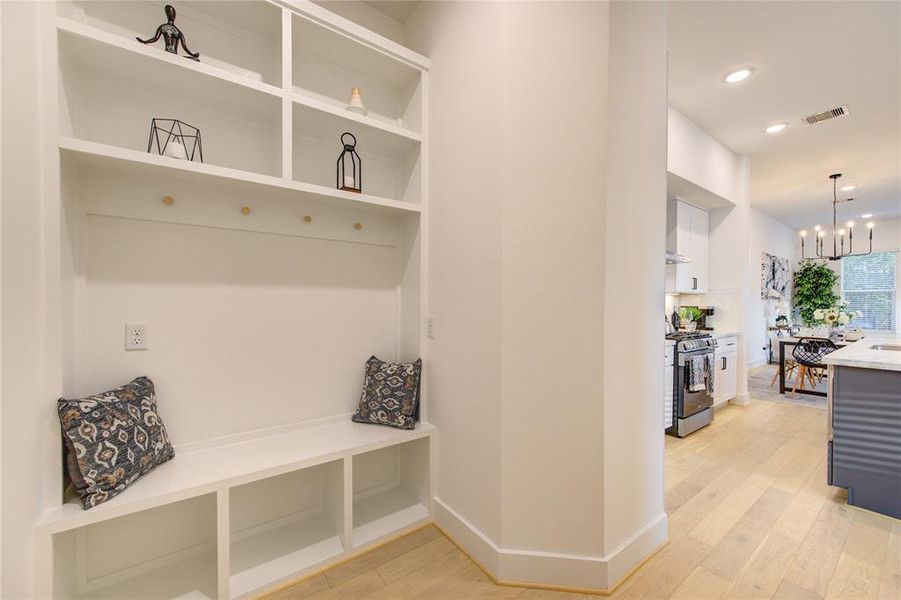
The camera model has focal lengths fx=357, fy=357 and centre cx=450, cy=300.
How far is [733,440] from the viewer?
3348 mm

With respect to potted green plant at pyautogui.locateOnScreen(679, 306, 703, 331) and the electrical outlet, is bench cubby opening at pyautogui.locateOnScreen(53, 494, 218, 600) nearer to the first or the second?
the electrical outlet

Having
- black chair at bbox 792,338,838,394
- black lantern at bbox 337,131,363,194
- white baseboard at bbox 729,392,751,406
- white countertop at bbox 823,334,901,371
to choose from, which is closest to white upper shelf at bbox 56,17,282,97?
black lantern at bbox 337,131,363,194

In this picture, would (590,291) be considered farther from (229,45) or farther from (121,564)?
(121,564)

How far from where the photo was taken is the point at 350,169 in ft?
7.20

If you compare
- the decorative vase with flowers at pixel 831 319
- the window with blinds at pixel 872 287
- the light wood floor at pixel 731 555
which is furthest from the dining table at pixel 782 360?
the window with blinds at pixel 872 287

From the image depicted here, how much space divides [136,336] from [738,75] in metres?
4.35

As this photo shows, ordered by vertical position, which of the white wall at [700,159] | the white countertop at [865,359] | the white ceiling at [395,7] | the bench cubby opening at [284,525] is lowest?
the bench cubby opening at [284,525]

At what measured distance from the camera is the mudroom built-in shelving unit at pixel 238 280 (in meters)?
1.47

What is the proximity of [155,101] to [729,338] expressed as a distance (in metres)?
5.53

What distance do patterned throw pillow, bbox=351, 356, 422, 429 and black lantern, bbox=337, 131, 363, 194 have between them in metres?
1.06

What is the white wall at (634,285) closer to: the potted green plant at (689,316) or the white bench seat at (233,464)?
the white bench seat at (233,464)

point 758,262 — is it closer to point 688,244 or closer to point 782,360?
point 782,360

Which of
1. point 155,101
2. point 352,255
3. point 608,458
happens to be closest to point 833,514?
point 608,458

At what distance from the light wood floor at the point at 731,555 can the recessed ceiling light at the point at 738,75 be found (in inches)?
121
